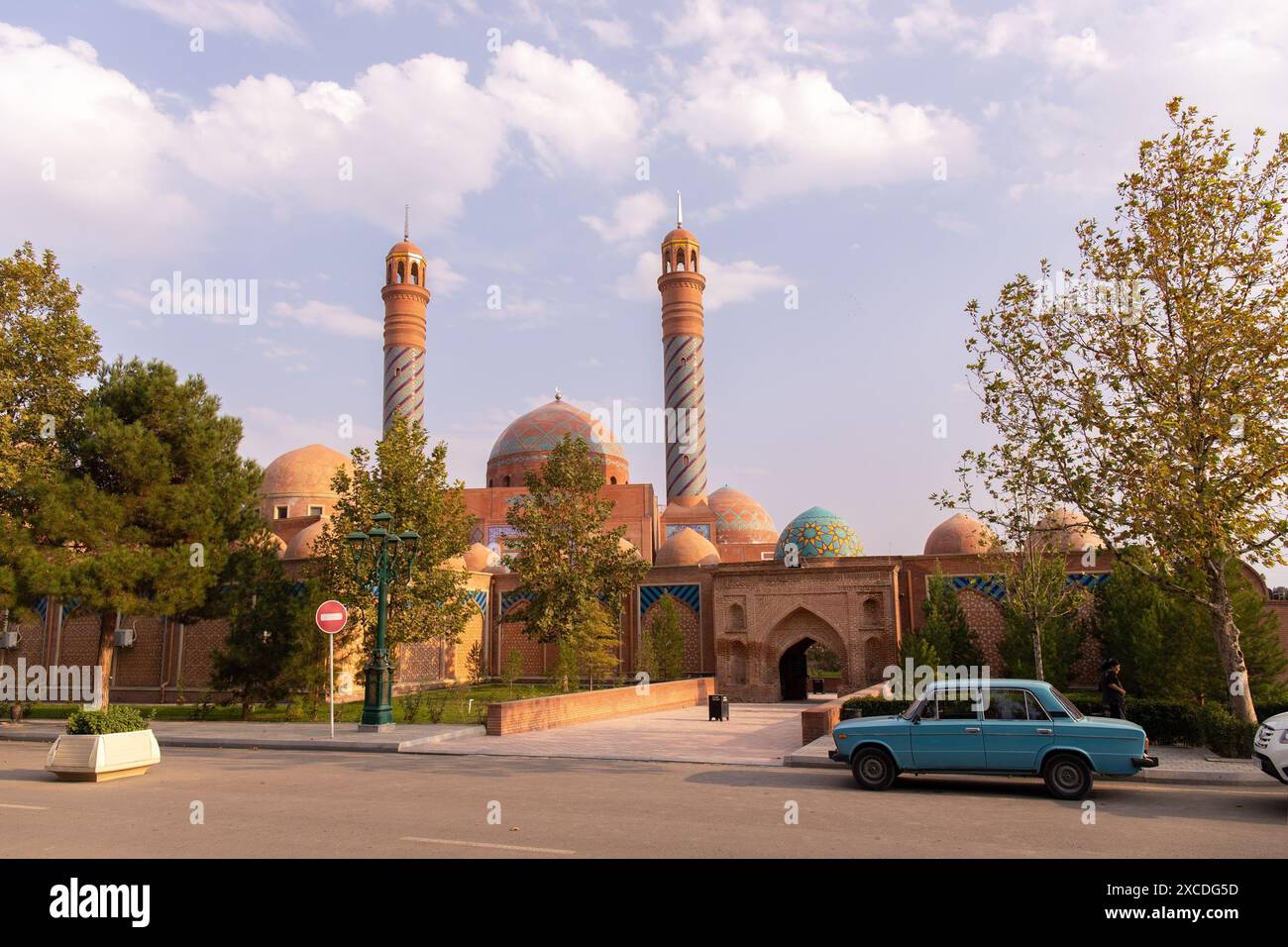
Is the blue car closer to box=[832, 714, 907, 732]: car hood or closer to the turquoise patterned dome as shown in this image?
box=[832, 714, 907, 732]: car hood

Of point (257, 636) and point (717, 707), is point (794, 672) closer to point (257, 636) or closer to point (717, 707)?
point (717, 707)

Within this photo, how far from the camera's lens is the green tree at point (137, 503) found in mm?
17266

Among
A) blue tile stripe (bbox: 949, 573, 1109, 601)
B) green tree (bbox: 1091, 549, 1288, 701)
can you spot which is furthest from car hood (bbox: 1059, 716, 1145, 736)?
blue tile stripe (bbox: 949, 573, 1109, 601)

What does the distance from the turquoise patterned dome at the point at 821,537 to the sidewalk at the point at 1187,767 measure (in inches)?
572

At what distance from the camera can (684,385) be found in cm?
4025

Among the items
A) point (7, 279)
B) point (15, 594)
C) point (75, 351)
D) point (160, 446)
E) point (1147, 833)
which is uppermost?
point (7, 279)

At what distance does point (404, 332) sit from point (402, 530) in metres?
23.0

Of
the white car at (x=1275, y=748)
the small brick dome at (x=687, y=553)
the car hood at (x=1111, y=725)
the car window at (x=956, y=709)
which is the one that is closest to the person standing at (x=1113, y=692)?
the white car at (x=1275, y=748)

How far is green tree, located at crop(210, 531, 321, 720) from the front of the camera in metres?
18.7
